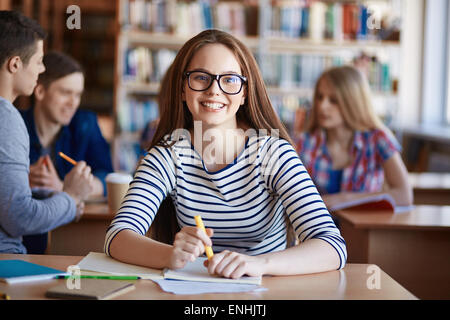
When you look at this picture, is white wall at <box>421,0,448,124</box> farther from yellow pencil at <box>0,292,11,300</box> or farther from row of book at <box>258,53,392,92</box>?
yellow pencil at <box>0,292,11,300</box>

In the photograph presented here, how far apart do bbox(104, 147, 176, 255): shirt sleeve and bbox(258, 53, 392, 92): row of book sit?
3.38 m

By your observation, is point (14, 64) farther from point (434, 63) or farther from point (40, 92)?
point (434, 63)

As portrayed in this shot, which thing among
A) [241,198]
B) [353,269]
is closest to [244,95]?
[241,198]

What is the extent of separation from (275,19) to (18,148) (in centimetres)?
356

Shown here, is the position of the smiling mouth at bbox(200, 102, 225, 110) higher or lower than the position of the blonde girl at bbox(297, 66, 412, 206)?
higher

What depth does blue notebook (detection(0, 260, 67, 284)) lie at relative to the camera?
3.70 ft

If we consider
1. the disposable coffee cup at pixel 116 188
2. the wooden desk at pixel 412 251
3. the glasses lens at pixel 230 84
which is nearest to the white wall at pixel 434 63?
the wooden desk at pixel 412 251

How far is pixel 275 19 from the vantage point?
4.73 metres

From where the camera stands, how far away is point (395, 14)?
4.94m

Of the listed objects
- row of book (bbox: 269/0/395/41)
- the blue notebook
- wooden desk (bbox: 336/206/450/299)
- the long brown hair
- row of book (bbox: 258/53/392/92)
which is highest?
row of book (bbox: 269/0/395/41)

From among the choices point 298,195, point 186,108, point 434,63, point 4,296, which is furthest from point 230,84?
point 434,63

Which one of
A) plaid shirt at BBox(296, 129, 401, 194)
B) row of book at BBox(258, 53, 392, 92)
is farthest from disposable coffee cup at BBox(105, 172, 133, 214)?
row of book at BBox(258, 53, 392, 92)
